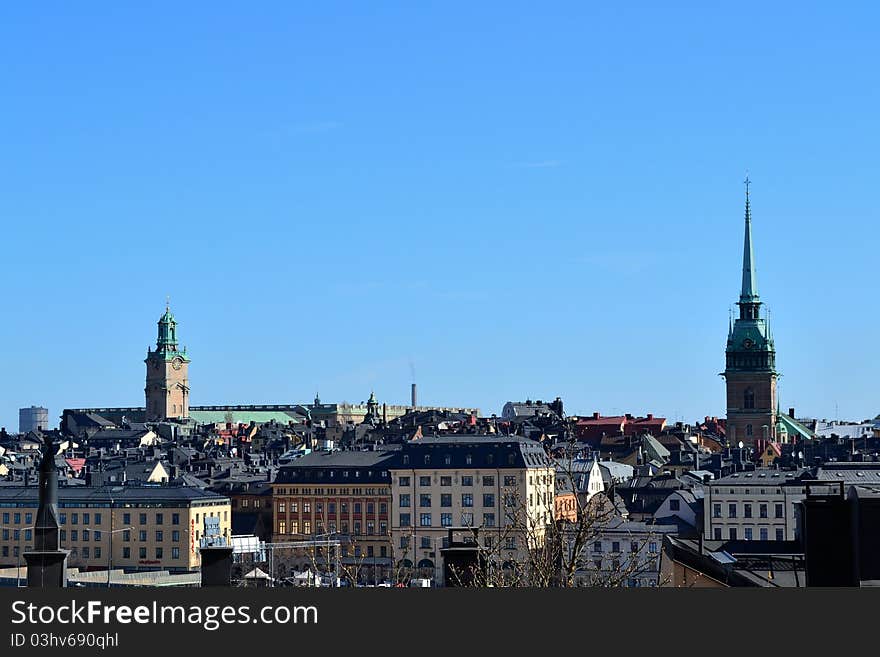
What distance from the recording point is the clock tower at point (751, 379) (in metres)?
197

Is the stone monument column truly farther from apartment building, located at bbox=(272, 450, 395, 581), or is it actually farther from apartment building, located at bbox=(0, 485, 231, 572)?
apartment building, located at bbox=(272, 450, 395, 581)

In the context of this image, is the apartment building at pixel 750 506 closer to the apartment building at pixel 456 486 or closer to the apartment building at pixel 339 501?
the apartment building at pixel 456 486

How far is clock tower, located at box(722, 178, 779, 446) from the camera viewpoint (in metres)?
197

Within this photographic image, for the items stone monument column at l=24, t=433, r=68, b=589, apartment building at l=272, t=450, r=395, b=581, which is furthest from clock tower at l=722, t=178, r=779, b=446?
stone monument column at l=24, t=433, r=68, b=589

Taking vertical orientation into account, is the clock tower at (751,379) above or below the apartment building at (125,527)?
above

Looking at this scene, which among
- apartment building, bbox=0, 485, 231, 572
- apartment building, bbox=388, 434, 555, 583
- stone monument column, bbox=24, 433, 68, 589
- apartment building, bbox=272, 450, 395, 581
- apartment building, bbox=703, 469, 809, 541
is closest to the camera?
stone monument column, bbox=24, 433, 68, 589

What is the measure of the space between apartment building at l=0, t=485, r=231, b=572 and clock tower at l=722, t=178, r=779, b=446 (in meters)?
92.1

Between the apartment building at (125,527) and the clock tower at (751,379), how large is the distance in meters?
92.1

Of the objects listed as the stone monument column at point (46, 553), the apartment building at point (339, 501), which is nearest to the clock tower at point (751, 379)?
the apartment building at point (339, 501)

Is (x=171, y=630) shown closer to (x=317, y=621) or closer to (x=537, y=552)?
(x=317, y=621)

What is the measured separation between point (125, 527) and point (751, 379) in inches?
3920

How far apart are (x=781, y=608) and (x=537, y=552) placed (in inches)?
697

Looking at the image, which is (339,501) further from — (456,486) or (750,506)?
(750,506)

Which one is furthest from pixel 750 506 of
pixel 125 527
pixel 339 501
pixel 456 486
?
pixel 125 527
